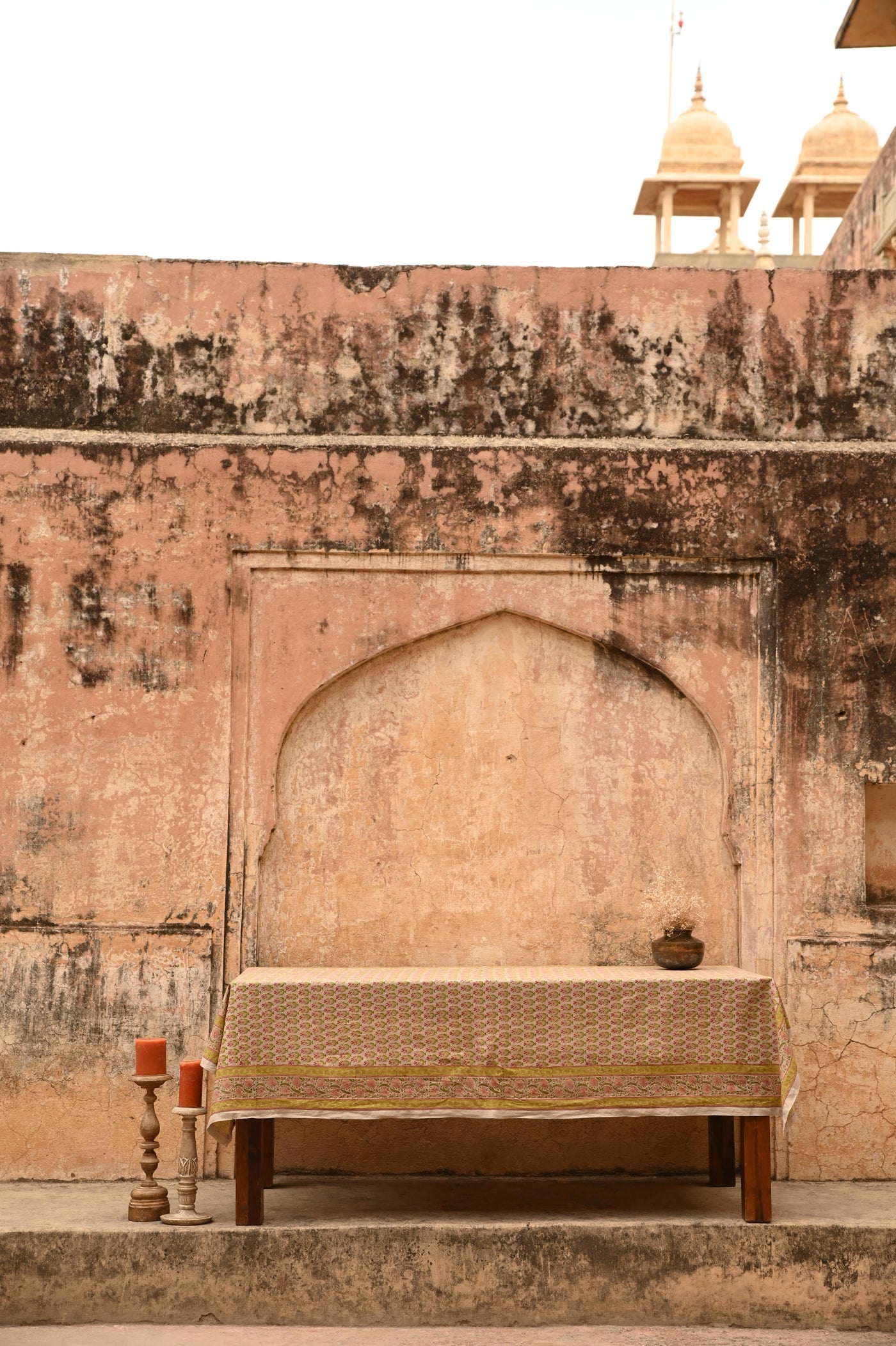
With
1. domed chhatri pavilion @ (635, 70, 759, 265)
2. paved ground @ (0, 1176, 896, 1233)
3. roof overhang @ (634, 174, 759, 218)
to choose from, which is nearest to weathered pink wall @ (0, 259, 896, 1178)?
paved ground @ (0, 1176, 896, 1233)

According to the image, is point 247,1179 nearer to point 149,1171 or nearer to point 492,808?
point 149,1171

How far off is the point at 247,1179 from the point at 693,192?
1415cm

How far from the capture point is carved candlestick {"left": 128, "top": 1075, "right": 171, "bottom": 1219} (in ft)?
16.5

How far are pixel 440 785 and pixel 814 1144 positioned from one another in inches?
79.1

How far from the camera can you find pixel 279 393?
615 centimetres

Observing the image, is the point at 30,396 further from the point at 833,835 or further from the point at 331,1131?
the point at 833,835

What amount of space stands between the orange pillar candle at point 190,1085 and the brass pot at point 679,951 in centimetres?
169

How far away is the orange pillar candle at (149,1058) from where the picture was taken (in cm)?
510

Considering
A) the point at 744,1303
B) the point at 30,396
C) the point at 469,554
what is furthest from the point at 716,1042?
the point at 30,396

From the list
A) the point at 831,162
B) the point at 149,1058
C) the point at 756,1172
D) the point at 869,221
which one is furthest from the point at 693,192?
the point at 149,1058

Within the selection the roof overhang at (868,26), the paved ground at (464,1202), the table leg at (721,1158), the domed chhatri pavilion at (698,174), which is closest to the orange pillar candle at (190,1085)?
the paved ground at (464,1202)

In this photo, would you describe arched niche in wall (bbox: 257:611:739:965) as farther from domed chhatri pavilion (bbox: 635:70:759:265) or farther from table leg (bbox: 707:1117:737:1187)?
domed chhatri pavilion (bbox: 635:70:759:265)

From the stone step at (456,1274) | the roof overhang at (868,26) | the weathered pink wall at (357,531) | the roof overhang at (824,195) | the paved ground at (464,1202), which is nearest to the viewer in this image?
the stone step at (456,1274)

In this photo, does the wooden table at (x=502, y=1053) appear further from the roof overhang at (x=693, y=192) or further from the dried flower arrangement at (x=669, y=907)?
the roof overhang at (x=693, y=192)
